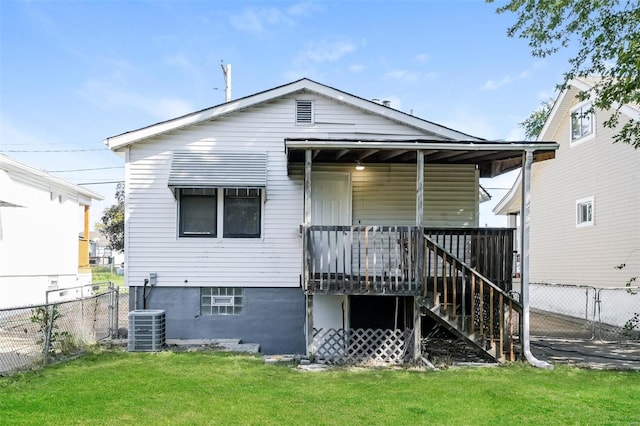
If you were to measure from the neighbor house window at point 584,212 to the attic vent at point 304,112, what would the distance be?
8794mm

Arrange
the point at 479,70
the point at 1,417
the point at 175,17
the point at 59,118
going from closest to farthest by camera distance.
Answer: the point at 1,417
the point at 175,17
the point at 479,70
the point at 59,118

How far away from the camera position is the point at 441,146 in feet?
25.5

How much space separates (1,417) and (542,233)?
1585 cm

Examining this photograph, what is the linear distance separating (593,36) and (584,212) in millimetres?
6543

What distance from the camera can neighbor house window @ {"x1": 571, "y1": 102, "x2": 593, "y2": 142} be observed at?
13.8m

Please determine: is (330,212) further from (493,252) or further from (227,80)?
(227,80)

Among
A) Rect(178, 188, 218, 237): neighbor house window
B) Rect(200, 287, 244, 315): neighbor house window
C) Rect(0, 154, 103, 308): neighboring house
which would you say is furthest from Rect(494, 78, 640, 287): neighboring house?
Rect(0, 154, 103, 308): neighboring house

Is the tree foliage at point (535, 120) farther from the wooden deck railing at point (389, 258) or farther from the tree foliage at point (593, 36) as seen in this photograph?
the wooden deck railing at point (389, 258)

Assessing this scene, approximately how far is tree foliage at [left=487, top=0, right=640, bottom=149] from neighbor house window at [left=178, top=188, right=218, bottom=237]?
7103 mm

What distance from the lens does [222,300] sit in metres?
9.99

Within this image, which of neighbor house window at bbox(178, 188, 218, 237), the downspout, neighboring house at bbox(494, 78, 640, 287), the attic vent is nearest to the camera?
the downspout

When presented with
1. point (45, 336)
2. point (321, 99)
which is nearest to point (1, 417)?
point (45, 336)

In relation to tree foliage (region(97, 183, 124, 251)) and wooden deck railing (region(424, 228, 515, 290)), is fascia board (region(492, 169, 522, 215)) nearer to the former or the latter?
wooden deck railing (region(424, 228, 515, 290))

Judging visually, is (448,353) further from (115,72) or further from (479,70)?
(115,72)
